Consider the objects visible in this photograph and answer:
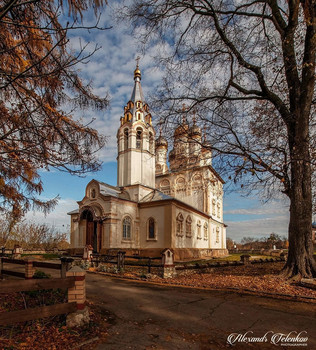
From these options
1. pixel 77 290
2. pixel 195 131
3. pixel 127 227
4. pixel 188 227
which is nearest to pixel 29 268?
pixel 77 290

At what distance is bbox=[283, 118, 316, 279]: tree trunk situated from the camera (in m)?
9.49

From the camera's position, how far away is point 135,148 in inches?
1039

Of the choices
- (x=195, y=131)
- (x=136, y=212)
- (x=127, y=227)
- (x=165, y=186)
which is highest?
(x=165, y=186)

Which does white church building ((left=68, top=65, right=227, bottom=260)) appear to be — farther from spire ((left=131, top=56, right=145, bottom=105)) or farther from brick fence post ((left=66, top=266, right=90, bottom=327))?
brick fence post ((left=66, top=266, right=90, bottom=327))

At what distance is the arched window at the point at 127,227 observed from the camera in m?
22.9

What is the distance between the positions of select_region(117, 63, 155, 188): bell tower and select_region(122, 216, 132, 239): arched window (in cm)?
374

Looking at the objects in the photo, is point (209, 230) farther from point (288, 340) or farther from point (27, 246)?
point (288, 340)

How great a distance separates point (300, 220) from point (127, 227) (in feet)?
52.1

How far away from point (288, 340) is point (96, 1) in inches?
255

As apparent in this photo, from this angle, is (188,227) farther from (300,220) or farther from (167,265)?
(300,220)

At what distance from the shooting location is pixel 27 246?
31500 mm

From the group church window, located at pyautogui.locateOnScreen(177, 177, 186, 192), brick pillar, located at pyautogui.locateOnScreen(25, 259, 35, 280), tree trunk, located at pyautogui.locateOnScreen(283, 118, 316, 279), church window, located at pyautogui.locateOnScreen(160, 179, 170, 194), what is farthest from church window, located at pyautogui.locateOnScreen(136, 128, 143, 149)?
brick pillar, located at pyautogui.locateOnScreen(25, 259, 35, 280)

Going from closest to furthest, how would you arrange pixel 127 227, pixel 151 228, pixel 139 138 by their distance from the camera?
pixel 127 227 < pixel 151 228 < pixel 139 138

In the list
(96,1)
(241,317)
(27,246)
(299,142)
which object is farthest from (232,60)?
(27,246)
